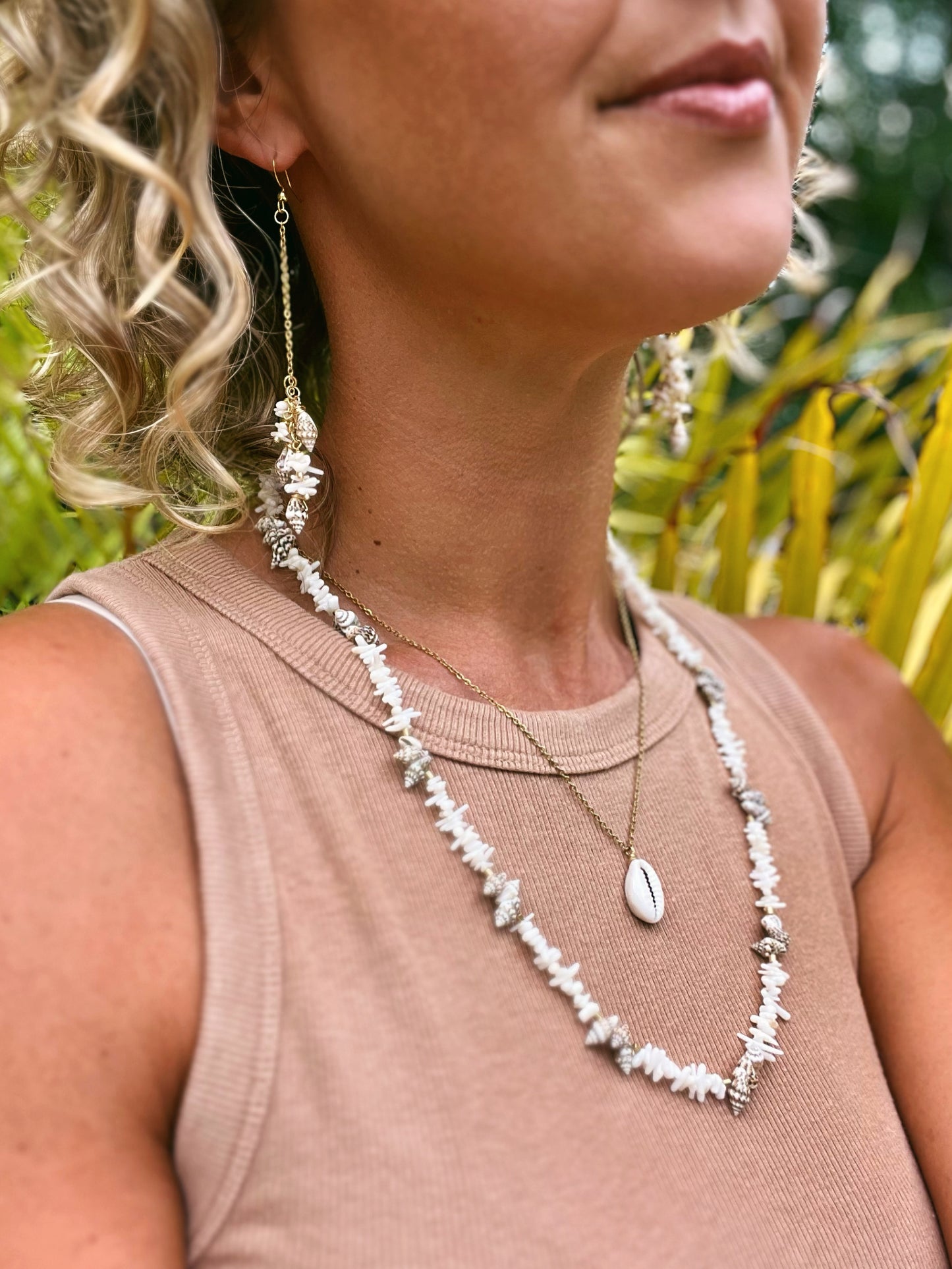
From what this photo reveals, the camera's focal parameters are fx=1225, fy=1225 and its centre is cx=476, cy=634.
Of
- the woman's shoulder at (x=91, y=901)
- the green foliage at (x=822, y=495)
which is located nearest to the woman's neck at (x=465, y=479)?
the woman's shoulder at (x=91, y=901)

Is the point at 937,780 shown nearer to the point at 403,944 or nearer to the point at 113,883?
the point at 403,944

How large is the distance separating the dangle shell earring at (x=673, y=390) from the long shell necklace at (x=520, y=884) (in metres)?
0.38

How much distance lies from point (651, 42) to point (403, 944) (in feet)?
2.06

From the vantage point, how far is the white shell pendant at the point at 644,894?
0.97 m

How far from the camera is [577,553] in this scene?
1128 millimetres

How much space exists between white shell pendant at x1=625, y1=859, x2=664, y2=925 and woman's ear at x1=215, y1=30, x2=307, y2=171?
2.04 ft

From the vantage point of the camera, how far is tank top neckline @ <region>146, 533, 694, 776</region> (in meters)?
0.94

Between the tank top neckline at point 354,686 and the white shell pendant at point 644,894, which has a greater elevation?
the tank top neckline at point 354,686

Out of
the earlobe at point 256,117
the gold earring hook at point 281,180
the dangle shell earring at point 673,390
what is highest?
the earlobe at point 256,117

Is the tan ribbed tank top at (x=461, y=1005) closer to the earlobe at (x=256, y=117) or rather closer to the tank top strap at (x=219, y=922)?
the tank top strap at (x=219, y=922)

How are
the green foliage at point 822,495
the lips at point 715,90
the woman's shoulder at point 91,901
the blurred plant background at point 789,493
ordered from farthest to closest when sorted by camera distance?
1. the green foliage at point 822,495
2. the blurred plant background at point 789,493
3. the lips at point 715,90
4. the woman's shoulder at point 91,901

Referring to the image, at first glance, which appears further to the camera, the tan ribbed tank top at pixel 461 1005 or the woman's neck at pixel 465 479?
the woman's neck at pixel 465 479

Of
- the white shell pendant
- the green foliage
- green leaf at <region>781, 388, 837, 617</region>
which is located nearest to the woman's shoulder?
the white shell pendant

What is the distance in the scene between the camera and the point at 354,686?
3.11ft
